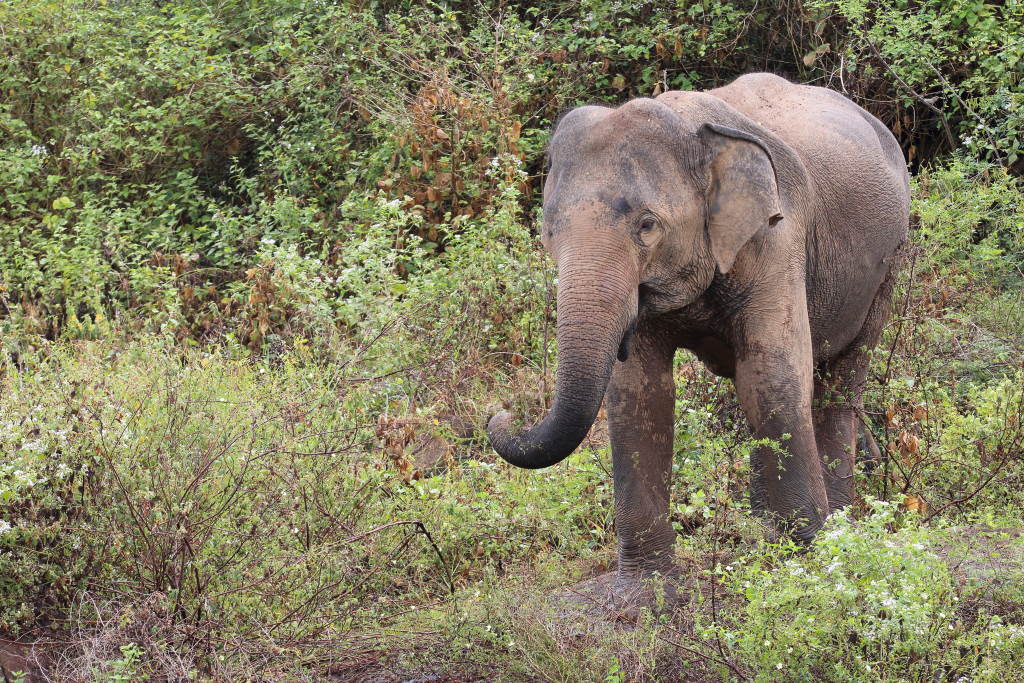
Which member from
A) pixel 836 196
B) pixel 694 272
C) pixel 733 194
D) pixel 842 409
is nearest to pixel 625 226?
pixel 694 272

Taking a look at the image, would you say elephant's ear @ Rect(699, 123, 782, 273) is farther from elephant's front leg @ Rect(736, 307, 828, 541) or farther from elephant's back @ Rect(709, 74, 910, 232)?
elephant's back @ Rect(709, 74, 910, 232)

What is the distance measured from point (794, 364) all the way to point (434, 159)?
240 inches

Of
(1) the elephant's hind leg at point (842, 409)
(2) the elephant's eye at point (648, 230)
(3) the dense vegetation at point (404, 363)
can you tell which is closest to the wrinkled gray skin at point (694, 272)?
(2) the elephant's eye at point (648, 230)

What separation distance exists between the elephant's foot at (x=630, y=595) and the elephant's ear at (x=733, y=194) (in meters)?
1.34

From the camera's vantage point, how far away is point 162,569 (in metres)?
5.12

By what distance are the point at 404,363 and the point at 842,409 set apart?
2.97 meters

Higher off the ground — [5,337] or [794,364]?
[794,364]

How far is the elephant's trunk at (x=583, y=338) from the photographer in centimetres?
470

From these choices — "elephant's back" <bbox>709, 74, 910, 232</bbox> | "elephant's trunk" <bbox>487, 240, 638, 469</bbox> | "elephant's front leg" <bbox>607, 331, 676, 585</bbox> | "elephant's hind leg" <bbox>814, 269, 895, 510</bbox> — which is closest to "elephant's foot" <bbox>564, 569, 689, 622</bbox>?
"elephant's front leg" <bbox>607, 331, 676, 585</bbox>

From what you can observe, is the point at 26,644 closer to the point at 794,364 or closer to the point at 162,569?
the point at 162,569

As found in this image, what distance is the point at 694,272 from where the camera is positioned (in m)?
5.17

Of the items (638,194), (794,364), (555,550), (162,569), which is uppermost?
(638,194)

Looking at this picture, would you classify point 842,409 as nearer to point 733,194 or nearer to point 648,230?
point 733,194

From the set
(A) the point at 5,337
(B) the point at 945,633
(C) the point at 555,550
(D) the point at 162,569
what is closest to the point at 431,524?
(C) the point at 555,550
